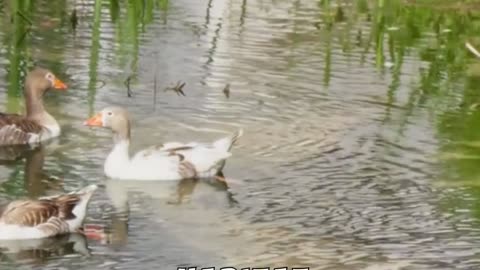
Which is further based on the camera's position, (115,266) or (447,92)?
(447,92)

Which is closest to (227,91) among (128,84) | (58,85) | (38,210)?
(128,84)

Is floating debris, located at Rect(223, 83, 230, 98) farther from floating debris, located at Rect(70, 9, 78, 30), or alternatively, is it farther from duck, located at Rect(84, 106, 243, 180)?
floating debris, located at Rect(70, 9, 78, 30)

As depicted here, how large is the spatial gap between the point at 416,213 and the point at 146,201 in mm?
2409

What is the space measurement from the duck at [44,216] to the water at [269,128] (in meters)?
0.12

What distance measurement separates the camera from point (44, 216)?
11789mm

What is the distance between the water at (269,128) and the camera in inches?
466

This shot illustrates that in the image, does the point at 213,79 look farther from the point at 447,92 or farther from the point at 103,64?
the point at 447,92

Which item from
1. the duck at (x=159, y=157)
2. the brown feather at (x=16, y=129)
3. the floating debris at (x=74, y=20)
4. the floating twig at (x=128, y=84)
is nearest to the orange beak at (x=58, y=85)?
the brown feather at (x=16, y=129)

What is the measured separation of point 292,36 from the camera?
21641 mm

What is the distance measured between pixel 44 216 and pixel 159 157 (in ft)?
7.20

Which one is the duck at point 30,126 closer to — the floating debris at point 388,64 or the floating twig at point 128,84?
the floating twig at point 128,84

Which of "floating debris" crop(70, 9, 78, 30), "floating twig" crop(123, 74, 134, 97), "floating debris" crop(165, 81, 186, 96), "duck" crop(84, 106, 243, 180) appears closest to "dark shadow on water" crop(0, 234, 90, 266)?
"duck" crop(84, 106, 243, 180)

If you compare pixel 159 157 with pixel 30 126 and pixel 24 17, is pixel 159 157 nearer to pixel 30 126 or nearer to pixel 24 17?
pixel 30 126

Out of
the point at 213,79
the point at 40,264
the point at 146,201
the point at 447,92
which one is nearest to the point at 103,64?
the point at 213,79
